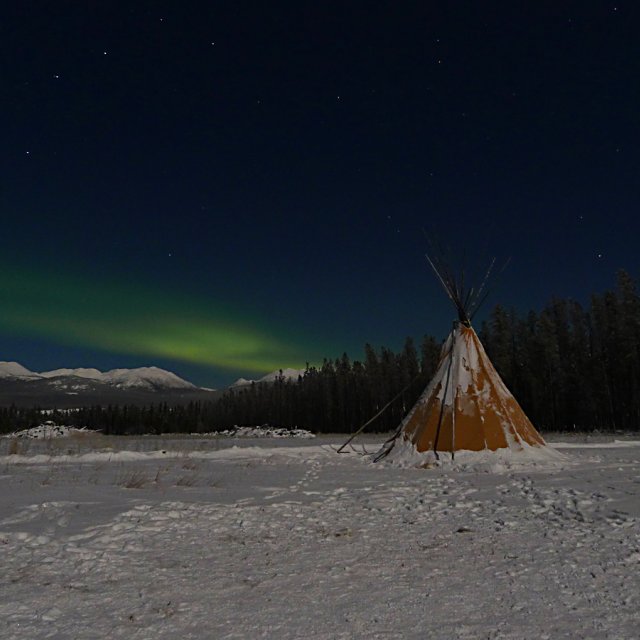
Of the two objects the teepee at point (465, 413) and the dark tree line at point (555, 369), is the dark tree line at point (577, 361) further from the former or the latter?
the teepee at point (465, 413)

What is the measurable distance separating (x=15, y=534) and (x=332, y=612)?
3319 millimetres

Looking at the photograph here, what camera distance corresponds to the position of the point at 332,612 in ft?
10.3

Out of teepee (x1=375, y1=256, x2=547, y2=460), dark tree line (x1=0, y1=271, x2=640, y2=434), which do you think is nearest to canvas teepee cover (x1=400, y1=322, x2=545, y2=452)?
teepee (x1=375, y1=256, x2=547, y2=460)

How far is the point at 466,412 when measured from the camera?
41.8 ft

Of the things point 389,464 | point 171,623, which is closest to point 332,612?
point 171,623

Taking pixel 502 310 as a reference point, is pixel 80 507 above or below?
below

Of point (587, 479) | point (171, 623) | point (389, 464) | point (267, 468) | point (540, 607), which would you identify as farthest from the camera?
point (389, 464)

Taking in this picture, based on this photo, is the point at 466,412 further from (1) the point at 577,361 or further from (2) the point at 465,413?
(1) the point at 577,361

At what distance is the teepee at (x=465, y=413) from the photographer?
1223 cm

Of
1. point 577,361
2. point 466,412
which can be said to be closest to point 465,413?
point 466,412

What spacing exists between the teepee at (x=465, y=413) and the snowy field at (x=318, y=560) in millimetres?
4122

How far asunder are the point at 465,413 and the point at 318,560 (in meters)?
9.32

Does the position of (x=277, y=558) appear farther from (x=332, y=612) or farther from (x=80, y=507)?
(x=80, y=507)

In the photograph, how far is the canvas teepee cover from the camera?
1226 centimetres
